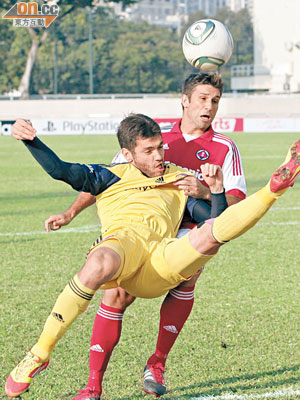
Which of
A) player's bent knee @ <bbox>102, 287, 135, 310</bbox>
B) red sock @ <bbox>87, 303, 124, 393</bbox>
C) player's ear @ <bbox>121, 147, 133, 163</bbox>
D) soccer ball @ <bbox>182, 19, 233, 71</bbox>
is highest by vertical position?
soccer ball @ <bbox>182, 19, 233, 71</bbox>

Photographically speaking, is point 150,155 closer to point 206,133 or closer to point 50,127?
point 206,133

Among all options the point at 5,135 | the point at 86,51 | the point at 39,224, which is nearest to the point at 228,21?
the point at 86,51

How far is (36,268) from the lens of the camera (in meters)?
7.25

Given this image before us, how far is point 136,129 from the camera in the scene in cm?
404

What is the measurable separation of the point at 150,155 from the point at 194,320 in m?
1.92

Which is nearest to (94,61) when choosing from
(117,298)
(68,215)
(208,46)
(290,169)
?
A: (208,46)

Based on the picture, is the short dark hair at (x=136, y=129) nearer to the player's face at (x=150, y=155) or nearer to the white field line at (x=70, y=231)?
the player's face at (x=150, y=155)

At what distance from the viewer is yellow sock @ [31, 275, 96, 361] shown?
11.2 ft

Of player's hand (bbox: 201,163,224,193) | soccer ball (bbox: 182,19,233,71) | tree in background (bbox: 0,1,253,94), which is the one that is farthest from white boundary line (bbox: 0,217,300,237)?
tree in background (bbox: 0,1,253,94)

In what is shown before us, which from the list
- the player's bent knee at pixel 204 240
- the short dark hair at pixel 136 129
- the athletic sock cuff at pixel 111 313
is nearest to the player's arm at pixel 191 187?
the short dark hair at pixel 136 129

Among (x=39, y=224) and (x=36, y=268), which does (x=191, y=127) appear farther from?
(x=39, y=224)

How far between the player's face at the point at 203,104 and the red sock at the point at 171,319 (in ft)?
3.63

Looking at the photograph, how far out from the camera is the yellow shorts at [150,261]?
3525mm

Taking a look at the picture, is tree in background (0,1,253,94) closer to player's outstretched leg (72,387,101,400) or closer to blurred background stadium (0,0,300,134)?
blurred background stadium (0,0,300,134)
